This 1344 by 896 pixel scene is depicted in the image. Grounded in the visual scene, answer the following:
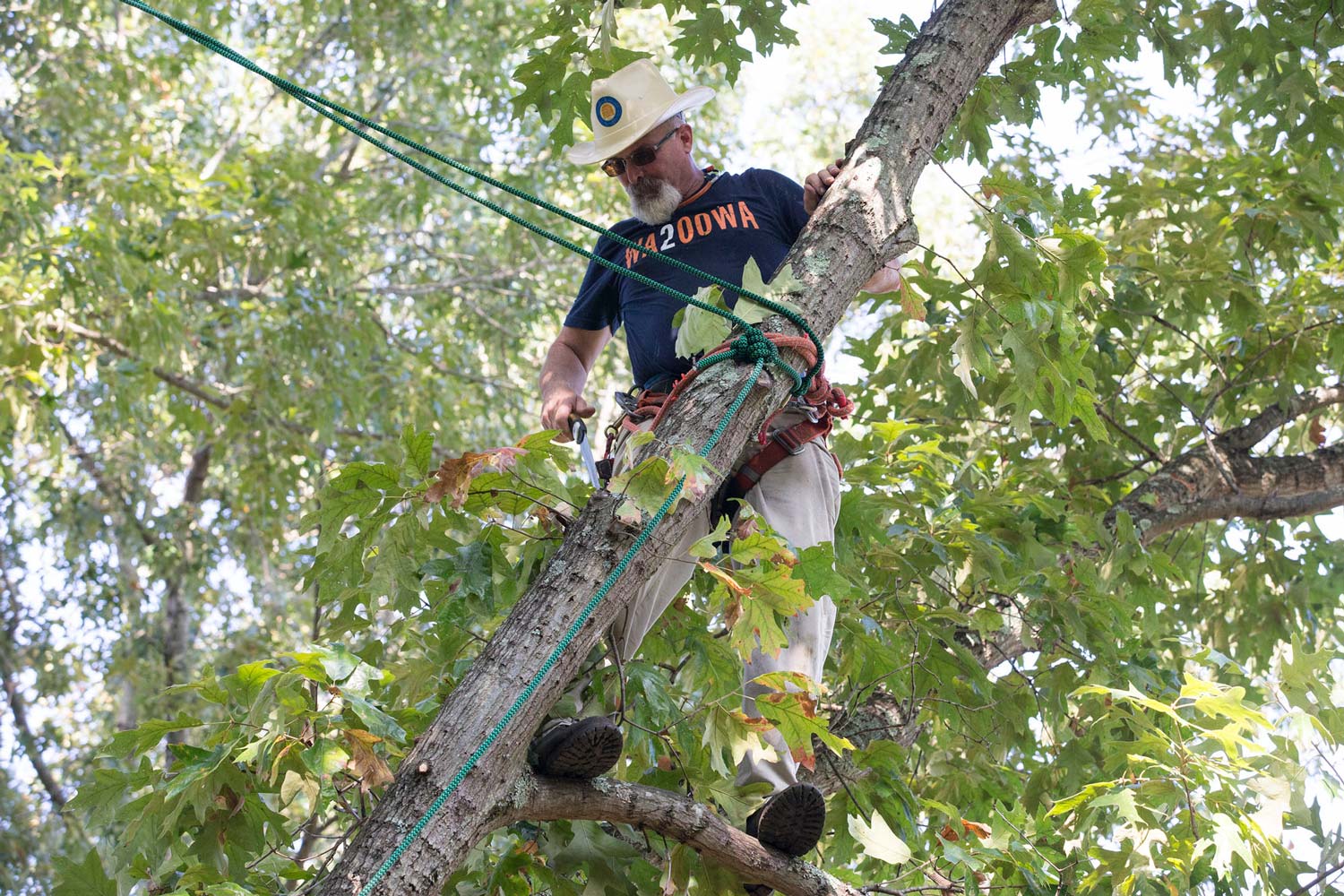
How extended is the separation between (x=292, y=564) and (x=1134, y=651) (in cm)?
862

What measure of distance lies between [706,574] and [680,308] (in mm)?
727

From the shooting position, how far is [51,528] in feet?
30.9

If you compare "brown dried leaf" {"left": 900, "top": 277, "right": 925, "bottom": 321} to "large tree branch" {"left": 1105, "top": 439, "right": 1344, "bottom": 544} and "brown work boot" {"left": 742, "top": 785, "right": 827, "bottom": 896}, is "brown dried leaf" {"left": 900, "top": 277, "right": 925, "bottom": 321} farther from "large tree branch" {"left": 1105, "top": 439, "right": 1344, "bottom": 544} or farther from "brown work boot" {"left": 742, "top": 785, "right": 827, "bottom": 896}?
"large tree branch" {"left": 1105, "top": 439, "right": 1344, "bottom": 544}

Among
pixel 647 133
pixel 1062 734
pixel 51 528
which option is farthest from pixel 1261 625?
pixel 51 528

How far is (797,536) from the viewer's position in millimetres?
3137

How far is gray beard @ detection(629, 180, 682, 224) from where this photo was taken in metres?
3.63

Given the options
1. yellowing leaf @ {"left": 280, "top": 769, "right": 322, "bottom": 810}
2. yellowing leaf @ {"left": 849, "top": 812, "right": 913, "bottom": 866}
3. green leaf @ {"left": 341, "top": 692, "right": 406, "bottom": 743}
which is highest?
green leaf @ {"left": 341, "top": 692, "right": 406, "bottom": 743}

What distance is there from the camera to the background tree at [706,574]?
2.72m

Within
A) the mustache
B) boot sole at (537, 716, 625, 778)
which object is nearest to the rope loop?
boot sole at (537, 716, 625, 778)

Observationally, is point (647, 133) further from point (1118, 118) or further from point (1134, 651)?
point (1118, 118)

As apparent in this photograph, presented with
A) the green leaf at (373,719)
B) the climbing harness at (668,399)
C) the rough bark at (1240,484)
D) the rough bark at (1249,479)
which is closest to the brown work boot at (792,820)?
the climbing harness at (668,399)

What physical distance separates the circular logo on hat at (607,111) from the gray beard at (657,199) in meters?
0.20

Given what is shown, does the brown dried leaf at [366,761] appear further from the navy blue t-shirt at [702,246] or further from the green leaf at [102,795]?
the navy blue t-shirt at [702,246]

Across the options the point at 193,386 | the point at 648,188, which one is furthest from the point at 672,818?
the point at 193,386
